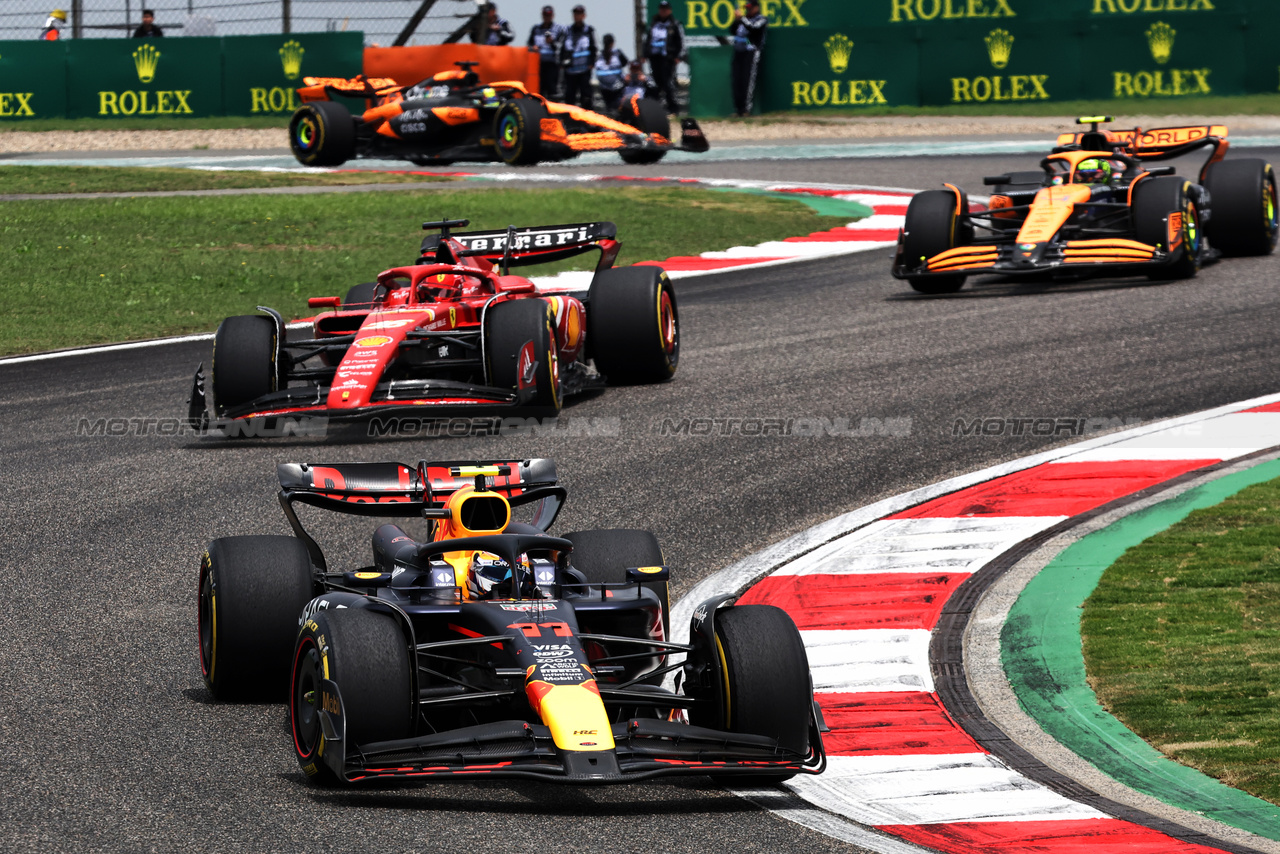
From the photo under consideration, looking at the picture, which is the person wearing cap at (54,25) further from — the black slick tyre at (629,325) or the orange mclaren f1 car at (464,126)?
the black slick tyre at (629,325)

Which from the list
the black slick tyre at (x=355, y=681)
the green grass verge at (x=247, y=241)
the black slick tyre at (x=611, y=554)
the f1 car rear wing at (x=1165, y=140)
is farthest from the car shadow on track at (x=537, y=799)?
the f1 car rear wing at (x=1165, y=140)

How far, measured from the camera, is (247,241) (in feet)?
61.5

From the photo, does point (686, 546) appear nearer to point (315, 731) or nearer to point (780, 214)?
point (315, 731)

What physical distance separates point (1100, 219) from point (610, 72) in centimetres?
1694

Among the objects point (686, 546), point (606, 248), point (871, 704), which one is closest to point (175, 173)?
point (606, 248)

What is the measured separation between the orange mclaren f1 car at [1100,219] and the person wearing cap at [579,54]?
623 inches

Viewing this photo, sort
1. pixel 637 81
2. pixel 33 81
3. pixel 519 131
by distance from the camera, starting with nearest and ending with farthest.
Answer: pixel 519 131 → pixel 637 81 → pixel 33 81

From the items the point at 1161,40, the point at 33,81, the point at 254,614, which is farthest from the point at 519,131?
the point at 254,614

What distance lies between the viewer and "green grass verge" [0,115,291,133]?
32156mm

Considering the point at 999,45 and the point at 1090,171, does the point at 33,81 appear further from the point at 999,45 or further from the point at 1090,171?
the point at 1090,171

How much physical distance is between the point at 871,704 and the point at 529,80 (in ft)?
84.8

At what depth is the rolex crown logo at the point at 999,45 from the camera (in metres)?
30.8

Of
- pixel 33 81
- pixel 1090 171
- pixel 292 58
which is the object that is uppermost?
pixel 292 58

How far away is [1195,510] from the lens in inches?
314
